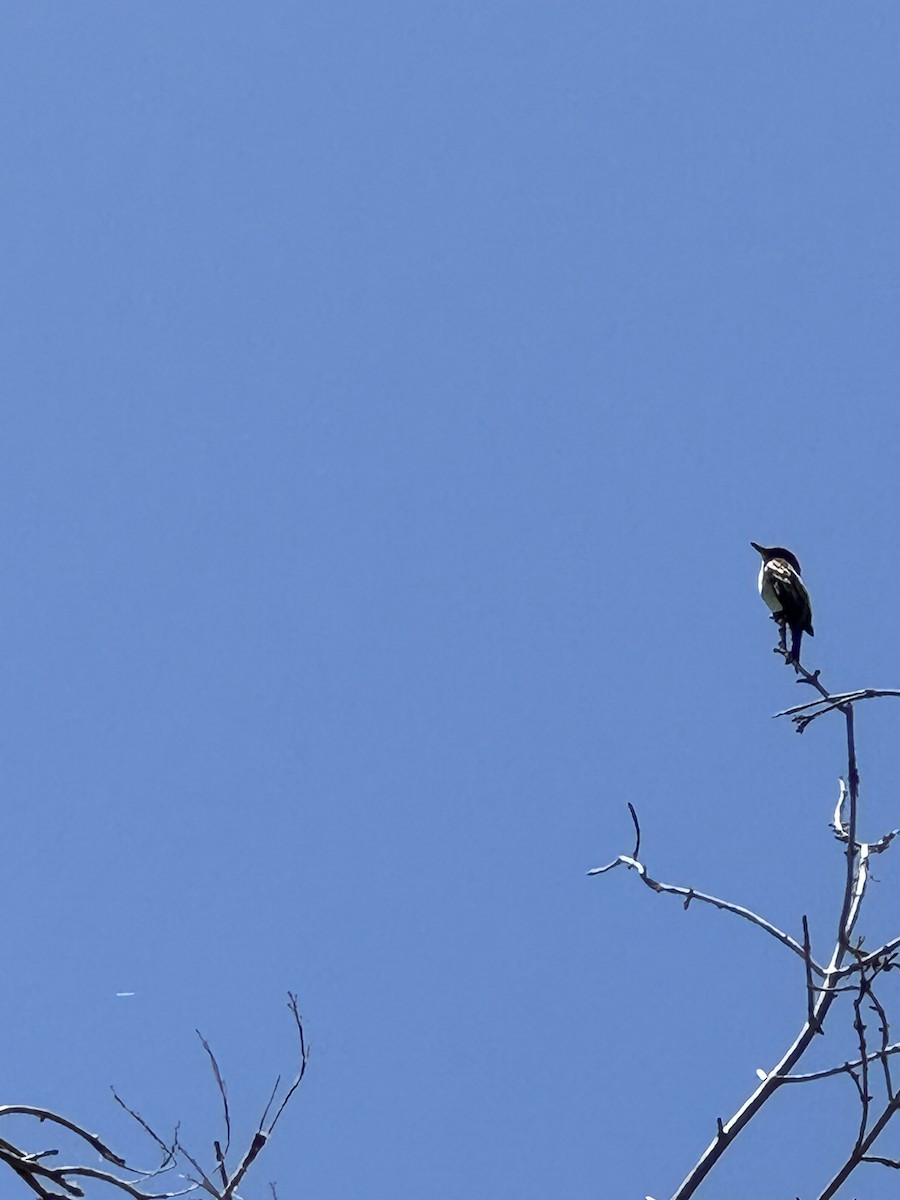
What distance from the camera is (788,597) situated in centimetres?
1167

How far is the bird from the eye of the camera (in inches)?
449

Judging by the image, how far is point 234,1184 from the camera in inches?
190

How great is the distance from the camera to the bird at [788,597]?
37.4 feet

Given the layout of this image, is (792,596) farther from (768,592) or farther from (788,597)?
(768,592)

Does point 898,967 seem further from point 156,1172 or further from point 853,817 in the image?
point 156,1172

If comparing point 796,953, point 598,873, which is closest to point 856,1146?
point 796,953

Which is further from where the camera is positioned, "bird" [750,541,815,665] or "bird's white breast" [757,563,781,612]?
"bird's white breast" [757,563,781,612]

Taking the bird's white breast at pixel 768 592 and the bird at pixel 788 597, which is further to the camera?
the bird's white breast at pixel 768 592

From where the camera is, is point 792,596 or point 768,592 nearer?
point 792,596

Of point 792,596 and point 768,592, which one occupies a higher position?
point 768,592

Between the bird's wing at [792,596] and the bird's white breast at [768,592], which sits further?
the bird's white breast at [768,592]

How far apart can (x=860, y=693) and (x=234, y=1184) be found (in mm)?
3124

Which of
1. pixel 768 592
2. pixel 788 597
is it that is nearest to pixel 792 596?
pixel 788 597

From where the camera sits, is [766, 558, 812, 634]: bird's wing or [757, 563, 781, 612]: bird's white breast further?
[757, 563, 781, 612]: bird's white breast
